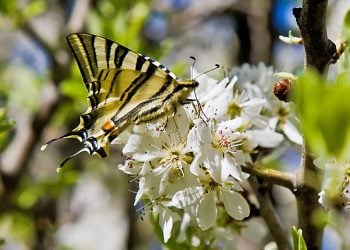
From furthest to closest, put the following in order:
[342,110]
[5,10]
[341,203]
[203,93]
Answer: [5,10] → [203,93] → [341,203] → [342,110]

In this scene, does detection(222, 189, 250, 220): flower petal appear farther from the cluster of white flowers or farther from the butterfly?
the butterfly

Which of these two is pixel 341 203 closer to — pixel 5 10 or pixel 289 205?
pixel 5 10

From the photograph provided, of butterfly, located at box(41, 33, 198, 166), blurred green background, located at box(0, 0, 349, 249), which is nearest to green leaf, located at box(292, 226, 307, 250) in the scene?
butterfly, located at box(41, 33, 198, 166)

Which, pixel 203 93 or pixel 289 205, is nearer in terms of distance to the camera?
pixel 203 93

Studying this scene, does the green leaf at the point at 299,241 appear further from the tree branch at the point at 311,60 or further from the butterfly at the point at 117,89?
the butterfly at the point at 117,89

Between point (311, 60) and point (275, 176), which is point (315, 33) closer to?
point (311, 60)

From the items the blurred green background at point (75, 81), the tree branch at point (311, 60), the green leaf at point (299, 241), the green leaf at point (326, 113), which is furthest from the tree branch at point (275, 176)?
the green leaf at point (326, 113)

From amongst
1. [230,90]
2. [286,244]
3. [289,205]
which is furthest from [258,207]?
[289,205]
